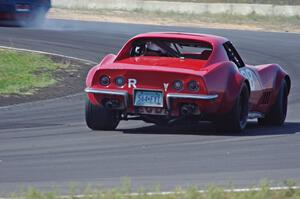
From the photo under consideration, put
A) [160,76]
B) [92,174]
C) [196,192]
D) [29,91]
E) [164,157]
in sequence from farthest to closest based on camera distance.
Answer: [29,91], [160,76], [164,157], [92,174], [196,192]

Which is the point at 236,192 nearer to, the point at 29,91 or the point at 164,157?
the point at 164,157

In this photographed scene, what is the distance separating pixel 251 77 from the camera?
13.5 meters

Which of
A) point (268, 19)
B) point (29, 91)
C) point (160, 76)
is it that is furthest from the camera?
point (268, 19)

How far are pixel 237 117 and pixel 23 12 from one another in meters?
19.6

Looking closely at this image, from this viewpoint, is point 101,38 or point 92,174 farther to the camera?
point 101,38

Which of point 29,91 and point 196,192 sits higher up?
point 196,192

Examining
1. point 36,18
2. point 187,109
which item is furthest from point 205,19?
point 187,109

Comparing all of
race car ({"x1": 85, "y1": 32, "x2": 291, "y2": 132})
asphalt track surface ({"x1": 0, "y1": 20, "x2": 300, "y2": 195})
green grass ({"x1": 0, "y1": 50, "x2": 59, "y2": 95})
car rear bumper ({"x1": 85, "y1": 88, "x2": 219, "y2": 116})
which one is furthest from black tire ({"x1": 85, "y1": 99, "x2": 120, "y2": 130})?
green grass ({"x1": 0, "y1": 50, "x2": 59, "y2": 95})

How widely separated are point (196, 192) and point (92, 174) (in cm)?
190

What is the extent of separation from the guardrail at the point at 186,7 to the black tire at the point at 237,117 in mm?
34226

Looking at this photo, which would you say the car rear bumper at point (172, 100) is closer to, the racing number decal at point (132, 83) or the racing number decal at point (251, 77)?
the racing number decal at point (132, 83)

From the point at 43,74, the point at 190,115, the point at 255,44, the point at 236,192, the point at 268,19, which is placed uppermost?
the point at 236,192

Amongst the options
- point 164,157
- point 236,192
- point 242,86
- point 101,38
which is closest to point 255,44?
point 101,38

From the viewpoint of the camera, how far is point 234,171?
32.2 ft
